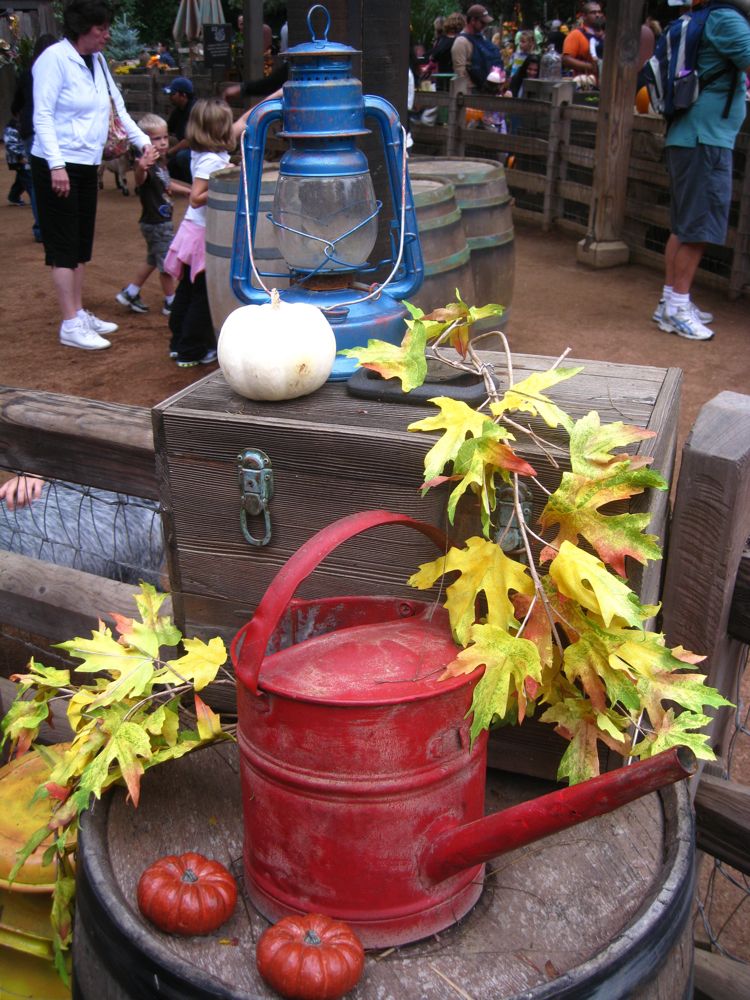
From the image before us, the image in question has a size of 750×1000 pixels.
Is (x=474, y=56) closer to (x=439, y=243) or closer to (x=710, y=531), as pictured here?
(x=439, y=243)

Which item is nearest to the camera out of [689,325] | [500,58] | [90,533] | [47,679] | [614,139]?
[47,679]

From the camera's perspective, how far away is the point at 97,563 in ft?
8.59

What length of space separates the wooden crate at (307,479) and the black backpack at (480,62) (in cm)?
1183

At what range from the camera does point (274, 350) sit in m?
1.46

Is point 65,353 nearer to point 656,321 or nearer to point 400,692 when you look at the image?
point 656,321

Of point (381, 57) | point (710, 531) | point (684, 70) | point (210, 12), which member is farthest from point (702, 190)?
point (210, 12)

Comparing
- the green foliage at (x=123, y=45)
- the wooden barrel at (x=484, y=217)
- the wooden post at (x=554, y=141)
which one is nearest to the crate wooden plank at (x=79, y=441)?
the wooden barrel at (x=484, y=217)

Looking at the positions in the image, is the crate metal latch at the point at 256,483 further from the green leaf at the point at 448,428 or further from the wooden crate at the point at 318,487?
the green leaf at the point at 448,428

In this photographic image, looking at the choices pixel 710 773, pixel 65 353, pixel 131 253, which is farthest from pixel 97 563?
pixel 131 253

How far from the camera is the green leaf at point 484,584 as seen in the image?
1227 millimetres

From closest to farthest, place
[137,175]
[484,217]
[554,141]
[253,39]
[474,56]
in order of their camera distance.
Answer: [484,217]
[137,175]
[554,141]
[253,39]
[474,56]

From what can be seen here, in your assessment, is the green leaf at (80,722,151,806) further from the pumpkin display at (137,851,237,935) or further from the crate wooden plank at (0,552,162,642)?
the crate wooden plank at (0,552,162,642)

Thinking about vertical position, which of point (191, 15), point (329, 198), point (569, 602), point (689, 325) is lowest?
point (689, 325)

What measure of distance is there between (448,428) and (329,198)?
2.24 feet
